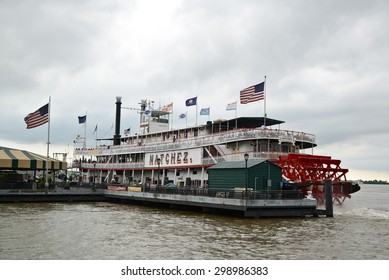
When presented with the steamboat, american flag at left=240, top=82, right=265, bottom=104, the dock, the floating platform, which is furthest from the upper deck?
the floating platform

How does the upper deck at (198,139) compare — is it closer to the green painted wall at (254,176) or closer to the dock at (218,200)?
the green painted wall at (254,176)

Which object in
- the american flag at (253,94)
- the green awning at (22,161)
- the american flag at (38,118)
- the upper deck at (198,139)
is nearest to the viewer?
the american flag at (253,94)

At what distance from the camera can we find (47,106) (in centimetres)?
3712

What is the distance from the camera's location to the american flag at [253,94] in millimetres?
32438

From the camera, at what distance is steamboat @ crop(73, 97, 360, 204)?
34688 millimetres

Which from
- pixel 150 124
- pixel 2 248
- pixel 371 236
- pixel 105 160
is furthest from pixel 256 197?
pixel 105 160

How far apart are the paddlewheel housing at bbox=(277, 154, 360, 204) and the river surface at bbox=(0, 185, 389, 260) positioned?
311 inches

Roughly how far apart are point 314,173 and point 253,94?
8621 millimetres

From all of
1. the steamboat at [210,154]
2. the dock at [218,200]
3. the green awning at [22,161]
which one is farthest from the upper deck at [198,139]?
the green awning at [22,161]

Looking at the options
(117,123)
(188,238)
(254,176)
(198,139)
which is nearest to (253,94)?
(254,176)

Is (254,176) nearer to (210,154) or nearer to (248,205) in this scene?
(248,205)

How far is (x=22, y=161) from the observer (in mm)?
39125

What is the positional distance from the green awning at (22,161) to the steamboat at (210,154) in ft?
19.9

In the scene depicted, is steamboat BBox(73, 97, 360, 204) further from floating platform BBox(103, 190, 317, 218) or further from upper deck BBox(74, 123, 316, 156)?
floating platform BBox(103, 190, 317, 218)
